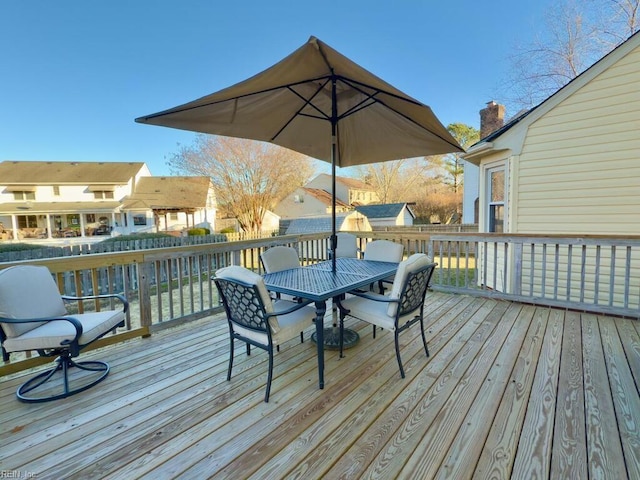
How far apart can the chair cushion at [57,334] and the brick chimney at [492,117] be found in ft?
34.7

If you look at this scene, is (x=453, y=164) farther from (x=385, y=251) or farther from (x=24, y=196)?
(x=24, y=196)

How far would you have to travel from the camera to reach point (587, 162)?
4488 millimetres

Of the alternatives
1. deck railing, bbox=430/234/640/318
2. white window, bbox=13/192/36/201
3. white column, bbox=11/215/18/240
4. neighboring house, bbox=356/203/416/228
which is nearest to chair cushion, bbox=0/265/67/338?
deck railing, bbox=430/234/640/318

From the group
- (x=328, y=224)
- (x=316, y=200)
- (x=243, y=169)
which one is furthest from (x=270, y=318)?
(x=316, y=200)

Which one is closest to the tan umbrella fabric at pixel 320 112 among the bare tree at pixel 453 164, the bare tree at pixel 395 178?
the bare tree at pixel 453 164

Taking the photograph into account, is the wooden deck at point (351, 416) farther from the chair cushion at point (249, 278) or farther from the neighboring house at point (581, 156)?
the neighboring house at point (581, 156)

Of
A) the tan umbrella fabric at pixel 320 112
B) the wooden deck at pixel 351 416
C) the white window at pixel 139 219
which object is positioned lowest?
the wooden deck at pixel 351 416

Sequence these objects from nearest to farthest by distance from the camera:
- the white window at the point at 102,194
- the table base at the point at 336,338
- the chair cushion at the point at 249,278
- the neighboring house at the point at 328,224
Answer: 1. the chair cushion at the point at 249,278
2. the table base at the point at 336,338
3. the neighboring house at the point at 328,224
4. the white window at the point at 102,194

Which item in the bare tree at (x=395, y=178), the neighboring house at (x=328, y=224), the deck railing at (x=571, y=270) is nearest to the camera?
the deck railing at (x=571, y=270)

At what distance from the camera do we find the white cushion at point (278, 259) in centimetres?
308

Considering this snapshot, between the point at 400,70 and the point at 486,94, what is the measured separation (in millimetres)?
4033

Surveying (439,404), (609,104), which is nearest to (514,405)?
(439,404)

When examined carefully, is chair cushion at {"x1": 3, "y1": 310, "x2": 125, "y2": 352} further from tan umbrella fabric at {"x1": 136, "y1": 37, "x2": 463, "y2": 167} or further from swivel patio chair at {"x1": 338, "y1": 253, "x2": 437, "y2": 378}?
swivel patio chair at {"x1": 338, "y1": 253, "x2": 437, "y2": 378}

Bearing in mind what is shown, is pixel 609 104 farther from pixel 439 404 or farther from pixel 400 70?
pixel 400 70
